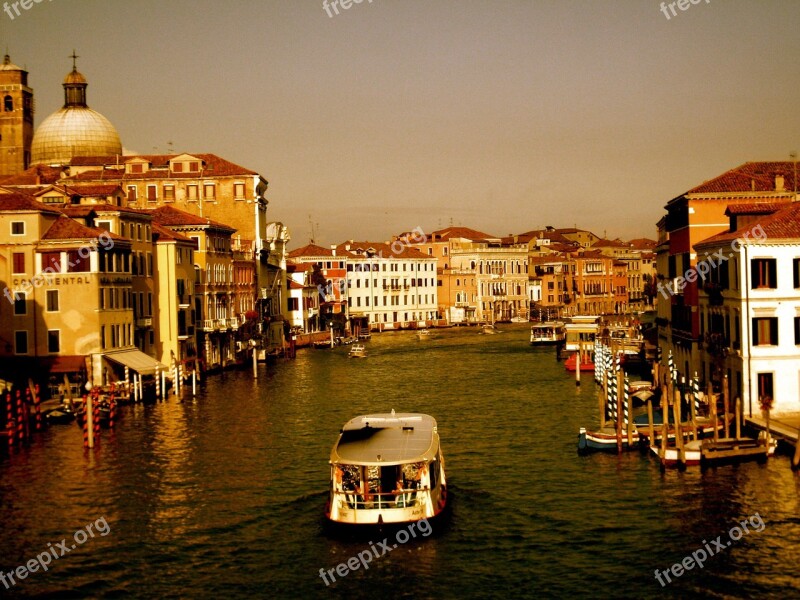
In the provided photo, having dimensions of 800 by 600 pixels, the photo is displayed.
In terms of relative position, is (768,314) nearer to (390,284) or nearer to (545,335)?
(545,335)

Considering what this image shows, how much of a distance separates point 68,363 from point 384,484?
20.3 m

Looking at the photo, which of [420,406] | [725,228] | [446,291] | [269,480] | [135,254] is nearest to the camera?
[269,480]

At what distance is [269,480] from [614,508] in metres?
7.95

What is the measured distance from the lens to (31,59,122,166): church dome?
228 ft

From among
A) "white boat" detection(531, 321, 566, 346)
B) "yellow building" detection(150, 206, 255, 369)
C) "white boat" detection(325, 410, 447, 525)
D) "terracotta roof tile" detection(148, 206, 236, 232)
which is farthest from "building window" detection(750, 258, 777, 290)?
"white boat" detection(531, 321, 566, 346)

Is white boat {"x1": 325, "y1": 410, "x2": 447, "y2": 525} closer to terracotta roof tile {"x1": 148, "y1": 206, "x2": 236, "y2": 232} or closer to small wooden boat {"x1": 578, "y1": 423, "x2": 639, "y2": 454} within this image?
small wooden boat {"x1": 578, "y1": 423, "x2": 639, "y2": 454}

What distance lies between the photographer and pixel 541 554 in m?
17.9

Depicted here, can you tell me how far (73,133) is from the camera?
69688mm

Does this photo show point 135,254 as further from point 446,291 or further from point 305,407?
point 446,291

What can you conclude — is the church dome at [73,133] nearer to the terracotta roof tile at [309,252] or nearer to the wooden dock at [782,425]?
the terracotta roof tile at [309,252]

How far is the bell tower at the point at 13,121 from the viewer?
247 ft

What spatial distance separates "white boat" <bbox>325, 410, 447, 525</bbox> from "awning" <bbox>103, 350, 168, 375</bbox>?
18953 millimetres

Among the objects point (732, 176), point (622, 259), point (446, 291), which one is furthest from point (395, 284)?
point (732, 176)

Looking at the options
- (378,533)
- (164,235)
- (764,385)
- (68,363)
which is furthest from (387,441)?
(164,235)
